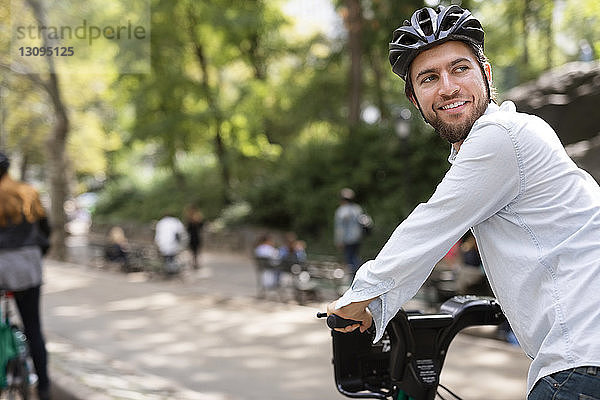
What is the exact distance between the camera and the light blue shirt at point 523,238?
1588mm

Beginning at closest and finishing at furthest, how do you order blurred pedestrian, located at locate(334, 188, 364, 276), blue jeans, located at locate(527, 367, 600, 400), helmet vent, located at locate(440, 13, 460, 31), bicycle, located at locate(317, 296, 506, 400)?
blue jeans, located at locate(527, 367, 600, 400) → helmet vent, located at locate(440, 13, 460, 31) → bicycle, located at locate(317, 296, 506, 400) → blurred pedestrian, located at locate(334, 188, 364, 276)

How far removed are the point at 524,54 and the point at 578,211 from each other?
2357 cm

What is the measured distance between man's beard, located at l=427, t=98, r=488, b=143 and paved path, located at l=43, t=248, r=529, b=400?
13.4 feet

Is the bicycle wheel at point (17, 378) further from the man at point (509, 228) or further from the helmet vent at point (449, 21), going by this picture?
the helmet vent at point (449, 21)

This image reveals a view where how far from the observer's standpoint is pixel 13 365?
5074mm

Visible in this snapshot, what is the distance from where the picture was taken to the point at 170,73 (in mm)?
22641

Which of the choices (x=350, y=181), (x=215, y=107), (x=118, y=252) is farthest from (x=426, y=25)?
(x=215, y=107)

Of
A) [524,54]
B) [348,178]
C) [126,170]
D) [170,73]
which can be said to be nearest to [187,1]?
[170,73]

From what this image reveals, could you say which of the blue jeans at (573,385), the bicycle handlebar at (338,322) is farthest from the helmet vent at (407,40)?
the blue jeans at (573,385)

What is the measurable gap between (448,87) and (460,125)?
11 centimetres

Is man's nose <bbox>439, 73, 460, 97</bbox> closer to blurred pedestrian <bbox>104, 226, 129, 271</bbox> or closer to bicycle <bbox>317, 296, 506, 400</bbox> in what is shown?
bicycle <bbox>317, 296, 506, 400</bbox>

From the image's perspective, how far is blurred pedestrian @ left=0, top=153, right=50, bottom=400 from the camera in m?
4.85

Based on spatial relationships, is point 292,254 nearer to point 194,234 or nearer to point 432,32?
point 194,234

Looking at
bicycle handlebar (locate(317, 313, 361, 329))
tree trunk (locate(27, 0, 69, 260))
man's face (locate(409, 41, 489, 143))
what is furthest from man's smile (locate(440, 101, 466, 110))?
tree trunk (locate(27, 0, 69, 260))
